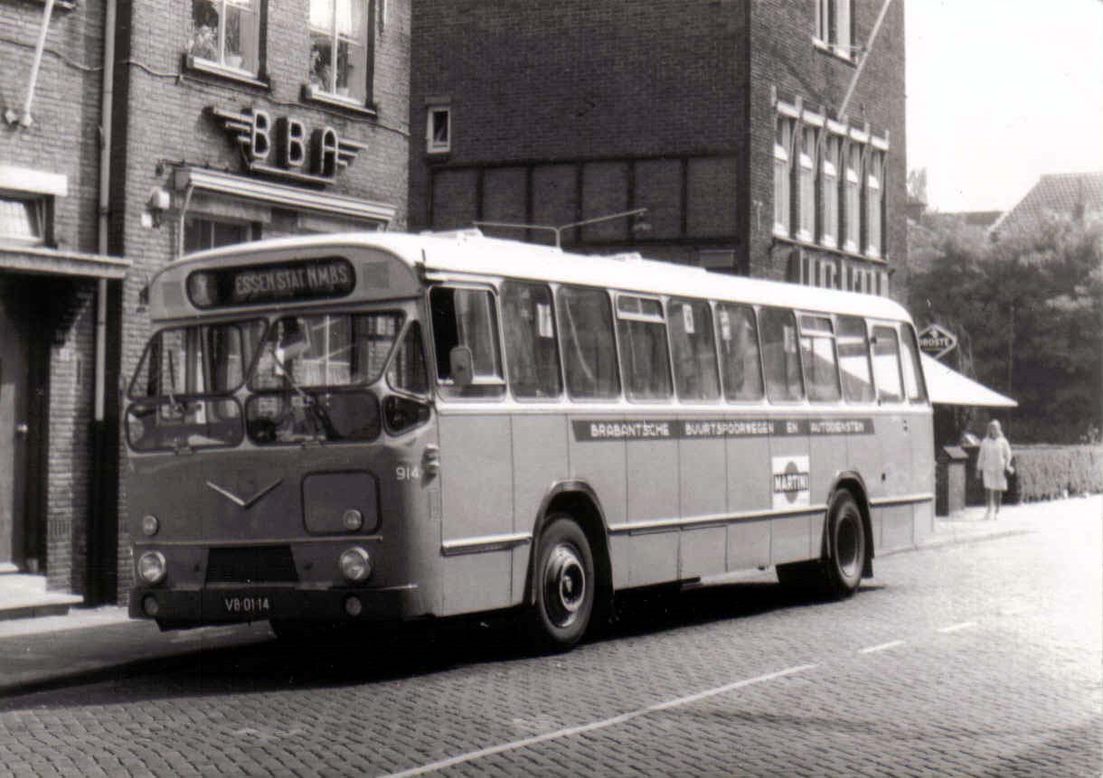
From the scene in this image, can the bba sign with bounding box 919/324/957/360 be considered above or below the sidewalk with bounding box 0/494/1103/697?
above

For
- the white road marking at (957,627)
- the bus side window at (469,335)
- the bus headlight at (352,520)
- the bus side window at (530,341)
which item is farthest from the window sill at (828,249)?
the bus headlight at (352,520)

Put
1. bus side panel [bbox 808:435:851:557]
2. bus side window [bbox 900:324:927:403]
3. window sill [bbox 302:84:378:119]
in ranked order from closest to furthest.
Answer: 1. bus side panel [bbox 808:435:851:557]
2. window sill [bbox 302:84:378:119]
3. bus side window [bbox 900:324:927:403]

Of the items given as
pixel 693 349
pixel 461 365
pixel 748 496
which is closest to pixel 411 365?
pixel 461 365

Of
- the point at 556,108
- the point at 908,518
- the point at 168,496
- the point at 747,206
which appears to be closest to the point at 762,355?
the point at 908,518

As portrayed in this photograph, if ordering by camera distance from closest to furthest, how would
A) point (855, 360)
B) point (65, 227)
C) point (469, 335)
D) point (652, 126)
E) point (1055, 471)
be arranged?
point (469, 335) < point (65, 227) < point (855, 360) < point (652, 126) < point (1055, 471)

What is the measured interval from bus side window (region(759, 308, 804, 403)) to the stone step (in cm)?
654

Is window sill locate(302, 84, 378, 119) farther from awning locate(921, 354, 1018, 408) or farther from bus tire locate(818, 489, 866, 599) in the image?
awning locate(921, 354, 1018, 408)

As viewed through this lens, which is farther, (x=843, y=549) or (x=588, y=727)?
(x=843, y=549)

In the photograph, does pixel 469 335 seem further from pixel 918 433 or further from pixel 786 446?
pixel 918 433

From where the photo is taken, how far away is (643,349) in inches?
556

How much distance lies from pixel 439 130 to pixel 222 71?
16.2 meters

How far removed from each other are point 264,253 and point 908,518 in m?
9.12

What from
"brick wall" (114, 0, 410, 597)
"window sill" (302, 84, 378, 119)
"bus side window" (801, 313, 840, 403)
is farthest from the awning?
"brick wall" (114, 0, 410, 597)

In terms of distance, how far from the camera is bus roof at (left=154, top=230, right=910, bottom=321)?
11.7 m
